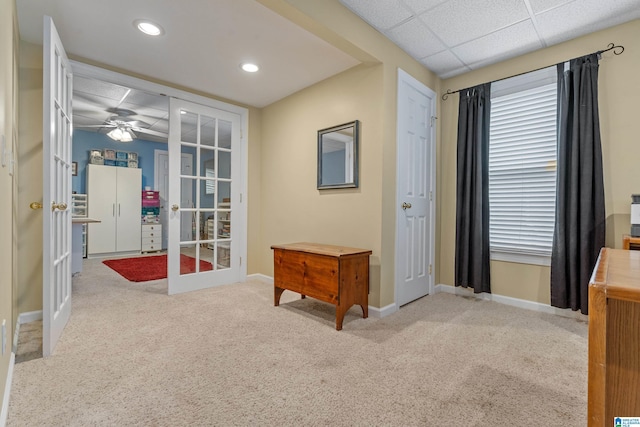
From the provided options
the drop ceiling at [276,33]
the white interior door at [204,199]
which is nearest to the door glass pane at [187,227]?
the white interior door at [204,199]

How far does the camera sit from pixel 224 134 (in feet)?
12.2

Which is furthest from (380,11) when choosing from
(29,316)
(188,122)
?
(29,316)

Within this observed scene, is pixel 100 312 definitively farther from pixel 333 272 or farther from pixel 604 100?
pixel 604 100

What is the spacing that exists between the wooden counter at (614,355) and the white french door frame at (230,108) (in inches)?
136

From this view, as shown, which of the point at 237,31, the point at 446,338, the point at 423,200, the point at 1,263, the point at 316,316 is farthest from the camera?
the point at 423,200

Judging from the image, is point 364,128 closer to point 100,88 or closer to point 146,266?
point 100,88

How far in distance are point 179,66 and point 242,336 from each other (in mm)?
2490

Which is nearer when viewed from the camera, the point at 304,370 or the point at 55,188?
the point at 304,370

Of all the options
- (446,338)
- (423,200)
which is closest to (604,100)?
(423,200)

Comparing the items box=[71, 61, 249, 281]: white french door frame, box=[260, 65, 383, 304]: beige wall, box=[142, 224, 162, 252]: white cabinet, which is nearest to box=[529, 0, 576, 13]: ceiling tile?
box=[260, 65, 383, 304]: beige wall

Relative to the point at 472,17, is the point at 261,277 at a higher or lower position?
lower

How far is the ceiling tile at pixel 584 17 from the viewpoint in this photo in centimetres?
→ 215

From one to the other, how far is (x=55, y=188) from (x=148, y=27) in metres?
1.33

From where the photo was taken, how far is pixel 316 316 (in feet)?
8.58
